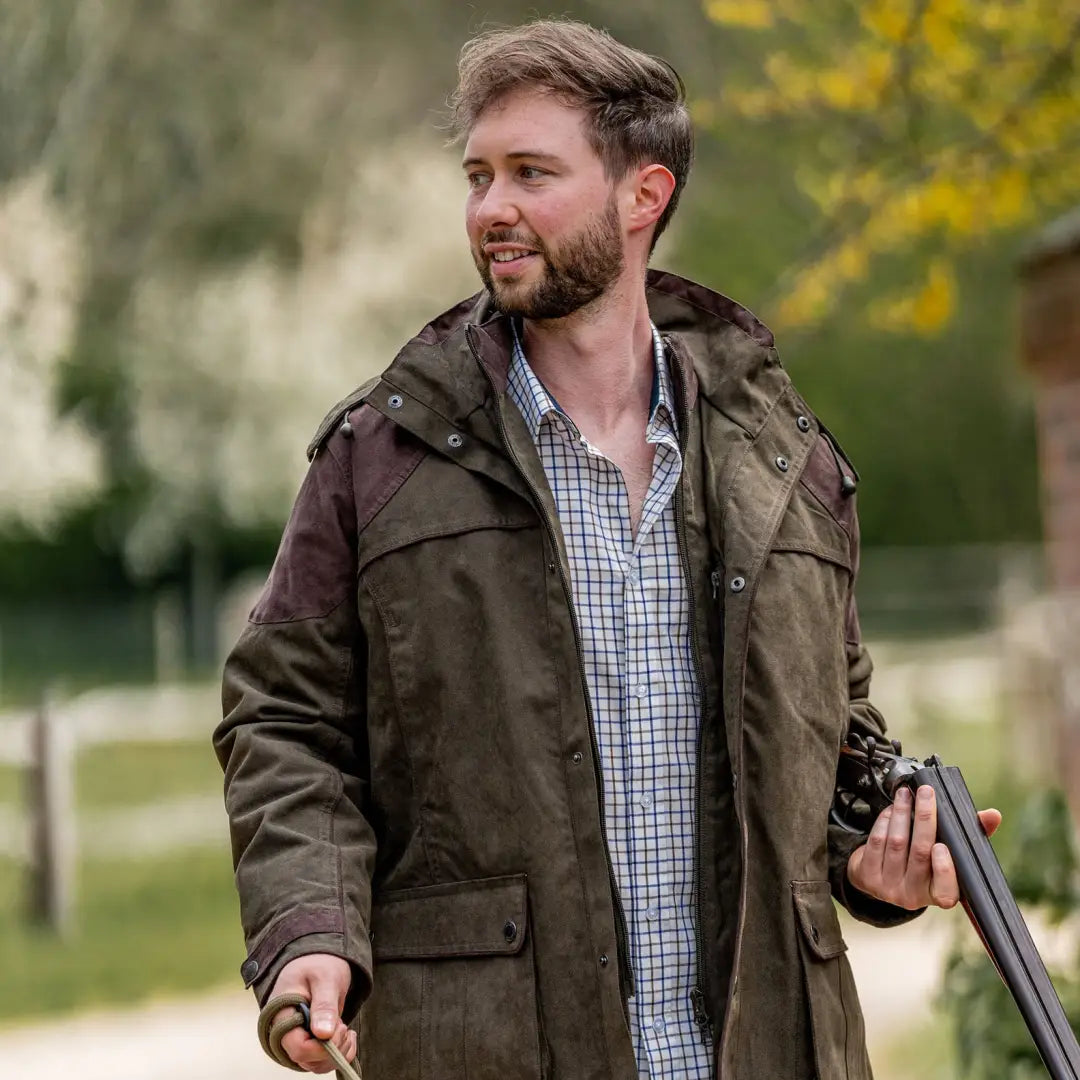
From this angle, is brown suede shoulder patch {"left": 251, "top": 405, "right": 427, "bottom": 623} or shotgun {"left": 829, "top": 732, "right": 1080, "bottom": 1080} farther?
brown suede shoulder patch {"left": 251, "top": 405, "right": 427, "bottom": 623}

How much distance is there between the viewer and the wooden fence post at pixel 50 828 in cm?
924

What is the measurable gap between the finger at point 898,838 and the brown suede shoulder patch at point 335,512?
34.9 inches

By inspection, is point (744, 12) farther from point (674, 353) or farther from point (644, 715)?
point (644, 715)

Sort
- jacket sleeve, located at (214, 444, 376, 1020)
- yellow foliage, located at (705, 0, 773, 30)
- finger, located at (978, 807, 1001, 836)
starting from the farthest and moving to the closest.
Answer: yellow foliage, located at (705, 0, 773, 30)
finger, located at (978, 807, 1001, 836)
jacket sleeve, located at (214, 444, 376, 1020)

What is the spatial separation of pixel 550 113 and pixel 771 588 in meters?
0.81

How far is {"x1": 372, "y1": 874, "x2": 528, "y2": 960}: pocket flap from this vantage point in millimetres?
2635

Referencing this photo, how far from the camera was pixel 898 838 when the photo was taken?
9.11ft

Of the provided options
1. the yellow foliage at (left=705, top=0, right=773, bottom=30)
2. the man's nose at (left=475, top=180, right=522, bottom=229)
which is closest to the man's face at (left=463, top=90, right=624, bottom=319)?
the man's nose at (left=475, top=180, right=522, bottom=229)

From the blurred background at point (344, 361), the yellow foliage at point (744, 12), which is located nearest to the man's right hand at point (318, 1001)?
the blurred background at point (344, 361)

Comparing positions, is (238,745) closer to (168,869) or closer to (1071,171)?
(1071,171)

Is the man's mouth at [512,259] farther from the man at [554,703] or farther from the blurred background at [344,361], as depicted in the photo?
the blurred background at [344,361]

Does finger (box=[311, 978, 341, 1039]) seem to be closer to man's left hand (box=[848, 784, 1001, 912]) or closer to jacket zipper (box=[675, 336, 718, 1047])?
jacket zipper (box=[675, 336, 718, 1047])

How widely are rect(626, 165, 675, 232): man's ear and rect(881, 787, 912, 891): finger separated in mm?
993

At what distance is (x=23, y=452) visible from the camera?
43.2 ft
